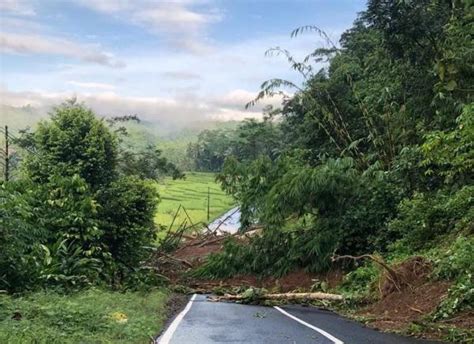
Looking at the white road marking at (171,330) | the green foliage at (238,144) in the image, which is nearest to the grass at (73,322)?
the white road marking at (171,330)

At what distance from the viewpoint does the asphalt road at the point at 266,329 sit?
912cm

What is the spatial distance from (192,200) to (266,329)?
65937 millimetres

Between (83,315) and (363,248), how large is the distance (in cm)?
1277

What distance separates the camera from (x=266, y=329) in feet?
34.1

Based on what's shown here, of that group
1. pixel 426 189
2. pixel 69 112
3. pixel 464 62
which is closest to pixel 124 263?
pixel 69 112

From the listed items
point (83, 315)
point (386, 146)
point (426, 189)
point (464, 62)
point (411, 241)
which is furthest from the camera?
point (386, 146)

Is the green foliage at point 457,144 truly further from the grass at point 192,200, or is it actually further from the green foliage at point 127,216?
the grass at point 192,200

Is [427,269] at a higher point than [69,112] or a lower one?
lower

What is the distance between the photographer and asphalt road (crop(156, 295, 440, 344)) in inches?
359

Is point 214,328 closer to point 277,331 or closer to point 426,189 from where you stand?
point 277,331

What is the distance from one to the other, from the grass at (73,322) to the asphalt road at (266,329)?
0.51m

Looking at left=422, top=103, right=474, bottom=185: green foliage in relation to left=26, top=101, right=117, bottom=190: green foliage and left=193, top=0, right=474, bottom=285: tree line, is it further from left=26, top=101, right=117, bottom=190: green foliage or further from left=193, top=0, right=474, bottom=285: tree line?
left=26, top=101, right=117, bottom=190: green foliage

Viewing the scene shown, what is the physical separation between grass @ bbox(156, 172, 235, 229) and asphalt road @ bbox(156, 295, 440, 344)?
4255cm

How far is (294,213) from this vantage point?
21.3 m
